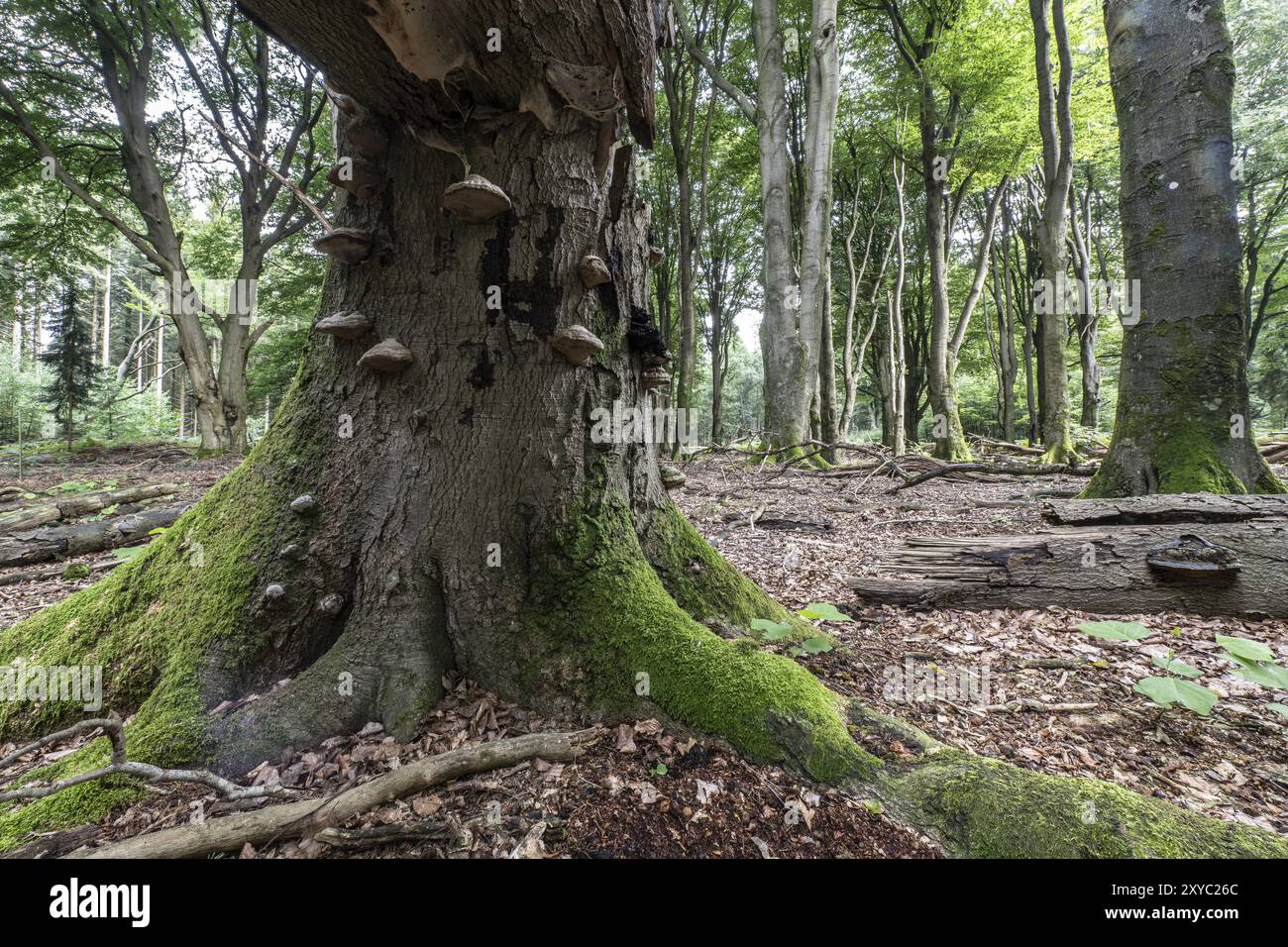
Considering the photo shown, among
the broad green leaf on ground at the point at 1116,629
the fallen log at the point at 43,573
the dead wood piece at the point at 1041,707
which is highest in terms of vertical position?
the broad green leaf on ground at the point at 1116,629

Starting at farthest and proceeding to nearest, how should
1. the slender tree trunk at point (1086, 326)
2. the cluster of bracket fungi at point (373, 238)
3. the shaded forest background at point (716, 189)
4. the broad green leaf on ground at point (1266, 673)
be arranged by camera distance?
the slender tree trunk at point (1086, 326) → the shaded forest background at point (716, 189) → the cluster of bracket fungi at point (373, 238) → the broad green leaf on ground at point (1266, 673)

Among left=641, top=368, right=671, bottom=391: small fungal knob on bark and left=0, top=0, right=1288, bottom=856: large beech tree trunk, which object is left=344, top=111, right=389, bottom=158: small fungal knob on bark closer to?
left=0, top=0, right=1288, bottom=856: large beech tree trunk

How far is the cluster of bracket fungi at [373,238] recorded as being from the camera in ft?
6.82

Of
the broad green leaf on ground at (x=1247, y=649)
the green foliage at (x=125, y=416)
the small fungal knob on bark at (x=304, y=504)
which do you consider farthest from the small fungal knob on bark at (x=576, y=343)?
the green foliage at (x=125, y=416)

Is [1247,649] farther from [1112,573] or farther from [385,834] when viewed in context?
[385,834]

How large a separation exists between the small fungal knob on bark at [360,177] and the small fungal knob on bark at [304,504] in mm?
1374

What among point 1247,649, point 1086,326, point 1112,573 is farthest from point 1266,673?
point 1086,326

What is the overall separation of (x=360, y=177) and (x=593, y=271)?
108 cm

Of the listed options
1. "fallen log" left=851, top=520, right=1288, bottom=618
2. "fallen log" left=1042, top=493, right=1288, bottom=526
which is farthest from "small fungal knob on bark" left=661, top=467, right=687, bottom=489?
"fallen log" left=1042, top=493, right=1288, bottom=526

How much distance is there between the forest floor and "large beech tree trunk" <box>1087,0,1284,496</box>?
6.72ft

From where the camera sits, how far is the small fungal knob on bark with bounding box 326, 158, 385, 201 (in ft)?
7.20

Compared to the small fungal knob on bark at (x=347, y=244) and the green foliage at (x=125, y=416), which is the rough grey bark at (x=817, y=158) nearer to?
the small fungal knob on bark at (x=347, y=244)

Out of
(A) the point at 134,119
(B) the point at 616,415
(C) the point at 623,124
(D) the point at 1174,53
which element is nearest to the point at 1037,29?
(D) the point at 1174,53
